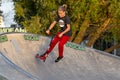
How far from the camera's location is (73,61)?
1098 centimetres

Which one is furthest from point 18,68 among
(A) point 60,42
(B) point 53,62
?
(B) point 53,62

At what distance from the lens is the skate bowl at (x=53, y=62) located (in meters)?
9.91

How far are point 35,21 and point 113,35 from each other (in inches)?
122

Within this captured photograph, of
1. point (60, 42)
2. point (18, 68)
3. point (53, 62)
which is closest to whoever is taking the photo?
point (18, 68)

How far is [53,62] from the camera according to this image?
10.6m

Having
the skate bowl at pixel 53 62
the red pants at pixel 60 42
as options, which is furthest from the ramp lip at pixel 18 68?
the red pants at pixel 60 42

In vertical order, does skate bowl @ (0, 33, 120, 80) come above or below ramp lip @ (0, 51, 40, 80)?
below

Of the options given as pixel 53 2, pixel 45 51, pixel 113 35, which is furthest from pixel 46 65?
pixel 113 35

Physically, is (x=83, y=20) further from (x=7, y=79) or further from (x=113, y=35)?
(x=7, y=79)

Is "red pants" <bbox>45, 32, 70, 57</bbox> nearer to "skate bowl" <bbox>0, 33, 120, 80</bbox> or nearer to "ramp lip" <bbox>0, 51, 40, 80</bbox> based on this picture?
"skate bowl" <bbox>0, 33, 120, 80</bbox>

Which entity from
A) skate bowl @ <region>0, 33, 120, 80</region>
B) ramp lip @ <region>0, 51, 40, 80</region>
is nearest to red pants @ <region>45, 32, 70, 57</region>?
skate bowl @ <region>0, 33, 120, 80</region>

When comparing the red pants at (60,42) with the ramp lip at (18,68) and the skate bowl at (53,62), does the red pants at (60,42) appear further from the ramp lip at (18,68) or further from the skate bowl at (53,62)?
the ramp lip at (18,68)

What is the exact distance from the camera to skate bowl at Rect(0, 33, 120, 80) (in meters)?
9.91

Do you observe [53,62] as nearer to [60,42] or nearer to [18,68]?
[60,42]
